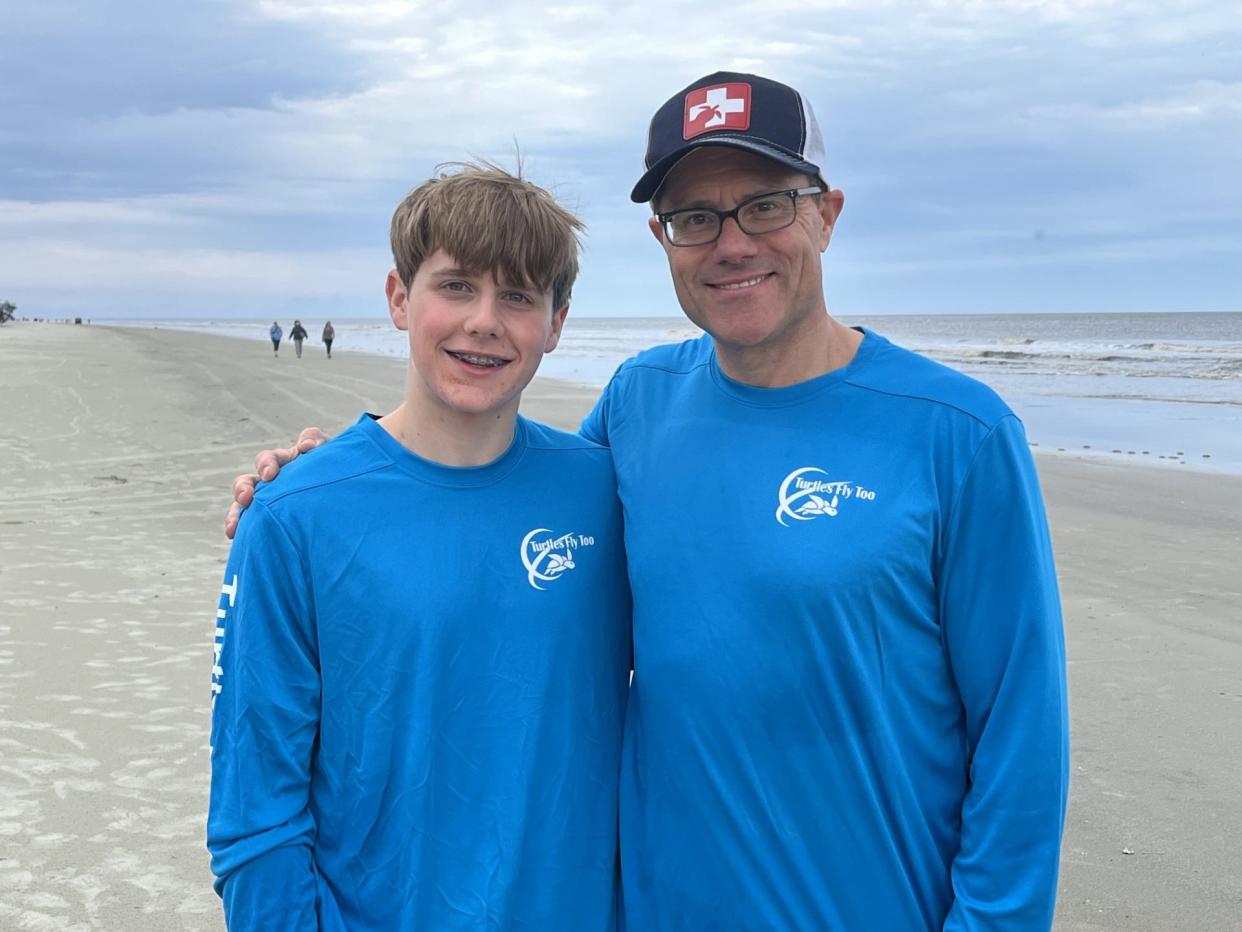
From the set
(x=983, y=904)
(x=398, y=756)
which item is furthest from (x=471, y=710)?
(x=983, y=904)

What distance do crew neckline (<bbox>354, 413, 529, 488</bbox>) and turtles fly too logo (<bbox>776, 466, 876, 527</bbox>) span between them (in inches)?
23.9

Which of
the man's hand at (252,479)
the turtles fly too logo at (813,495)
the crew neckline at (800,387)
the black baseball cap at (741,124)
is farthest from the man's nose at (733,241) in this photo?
the man's hand at (252,479)

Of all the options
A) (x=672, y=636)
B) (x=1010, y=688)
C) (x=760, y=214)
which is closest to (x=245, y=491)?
(x=672, y=636)

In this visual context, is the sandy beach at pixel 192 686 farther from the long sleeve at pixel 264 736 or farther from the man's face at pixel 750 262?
the man's face at pixel 750 262

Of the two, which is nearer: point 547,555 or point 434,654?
point 434,654

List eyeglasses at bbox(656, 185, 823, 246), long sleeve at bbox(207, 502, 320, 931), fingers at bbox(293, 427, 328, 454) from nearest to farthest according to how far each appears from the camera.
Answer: long sleeve at bbox(207, 502, 320, 931), eyeglasses at bbox(656, 185, 823, 246), fingers at bbox(293, 427, 328, 454)

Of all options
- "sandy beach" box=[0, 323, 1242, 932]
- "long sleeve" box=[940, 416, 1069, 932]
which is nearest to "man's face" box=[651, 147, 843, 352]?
"long sleeve" box=[940, 416, 1069, 932]

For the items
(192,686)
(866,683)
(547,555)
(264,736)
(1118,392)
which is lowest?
(192,686)

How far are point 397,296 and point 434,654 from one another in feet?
2.77

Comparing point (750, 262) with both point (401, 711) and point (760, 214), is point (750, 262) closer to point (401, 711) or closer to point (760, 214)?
point (760, 214)

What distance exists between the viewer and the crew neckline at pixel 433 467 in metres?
2.24

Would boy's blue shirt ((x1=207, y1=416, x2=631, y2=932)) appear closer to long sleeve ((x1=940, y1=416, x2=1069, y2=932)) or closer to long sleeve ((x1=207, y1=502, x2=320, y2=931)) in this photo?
long sleeve ((x1=207, y1=502, x2=320, y2=931))

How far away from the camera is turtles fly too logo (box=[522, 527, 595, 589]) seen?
226 centimetres

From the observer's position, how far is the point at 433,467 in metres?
2.25
